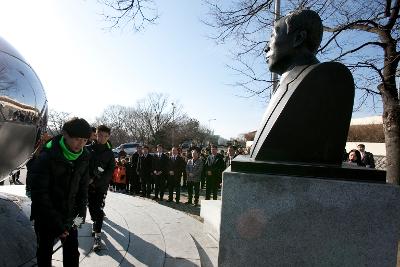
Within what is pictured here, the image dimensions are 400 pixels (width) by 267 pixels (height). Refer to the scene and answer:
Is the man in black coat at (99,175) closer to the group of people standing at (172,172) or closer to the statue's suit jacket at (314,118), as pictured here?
the statue's suit jacket at (314,118)

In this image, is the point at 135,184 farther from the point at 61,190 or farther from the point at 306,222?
the point at 306,222

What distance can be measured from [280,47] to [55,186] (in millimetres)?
2662

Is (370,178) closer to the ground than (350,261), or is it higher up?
higher up

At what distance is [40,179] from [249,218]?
2012mm

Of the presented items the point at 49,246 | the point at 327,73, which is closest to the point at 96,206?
the point at 49,246

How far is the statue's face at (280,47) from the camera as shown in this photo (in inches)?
131

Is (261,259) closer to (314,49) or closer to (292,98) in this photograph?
(292,98)

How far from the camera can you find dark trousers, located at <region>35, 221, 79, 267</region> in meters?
3.26

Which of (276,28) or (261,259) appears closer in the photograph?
(261,259)

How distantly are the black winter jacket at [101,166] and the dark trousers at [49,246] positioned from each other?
152cm

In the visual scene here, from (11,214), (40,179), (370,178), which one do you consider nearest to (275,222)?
(370,178)

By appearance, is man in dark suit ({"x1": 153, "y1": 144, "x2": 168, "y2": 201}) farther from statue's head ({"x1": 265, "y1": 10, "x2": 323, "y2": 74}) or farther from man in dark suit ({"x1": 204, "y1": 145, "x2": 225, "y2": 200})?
statue's head ({"x1": 265, "y1": 10, "x2": 323, "y2": 74})

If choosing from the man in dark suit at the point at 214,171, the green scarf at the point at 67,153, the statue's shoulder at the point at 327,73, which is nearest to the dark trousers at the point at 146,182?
the man in dark suit at the point at 214,171

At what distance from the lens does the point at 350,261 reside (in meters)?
2.61
